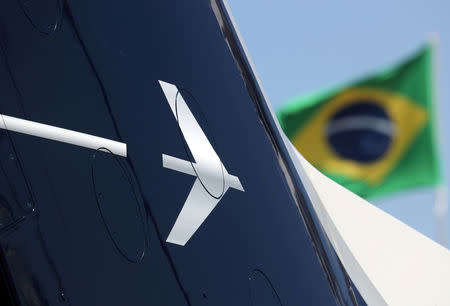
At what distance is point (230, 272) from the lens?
2463mm

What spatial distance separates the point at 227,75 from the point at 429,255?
1.59 m

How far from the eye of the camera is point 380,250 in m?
3.95

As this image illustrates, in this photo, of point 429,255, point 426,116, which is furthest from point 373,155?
point 429,255

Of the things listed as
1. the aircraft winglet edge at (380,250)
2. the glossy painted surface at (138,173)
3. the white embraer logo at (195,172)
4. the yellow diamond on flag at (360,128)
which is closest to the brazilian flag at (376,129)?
the yellow diamond on flag at (360,128)

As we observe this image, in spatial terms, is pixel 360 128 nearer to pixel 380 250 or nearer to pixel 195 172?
pixel 380 250

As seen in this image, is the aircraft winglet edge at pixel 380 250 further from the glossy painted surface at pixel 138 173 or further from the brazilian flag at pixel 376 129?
the brazilian flag at pixel 376 129

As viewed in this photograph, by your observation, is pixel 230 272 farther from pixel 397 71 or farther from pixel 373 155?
pixel 373 155

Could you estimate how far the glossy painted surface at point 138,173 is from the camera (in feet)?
5.96

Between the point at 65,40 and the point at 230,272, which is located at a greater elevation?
the point at 65,40

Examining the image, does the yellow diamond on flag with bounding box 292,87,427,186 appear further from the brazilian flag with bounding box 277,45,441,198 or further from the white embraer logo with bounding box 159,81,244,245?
the white embraer logo with bounding box 159,81,244,245

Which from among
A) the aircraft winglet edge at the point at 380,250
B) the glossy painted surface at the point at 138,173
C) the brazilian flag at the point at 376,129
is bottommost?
the glossy painted surface at the point at 138,173

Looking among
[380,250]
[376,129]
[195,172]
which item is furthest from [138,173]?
[376,129]

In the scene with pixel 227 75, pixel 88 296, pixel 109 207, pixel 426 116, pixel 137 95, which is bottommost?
pixel 88 296

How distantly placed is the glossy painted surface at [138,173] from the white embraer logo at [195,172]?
23 mm
